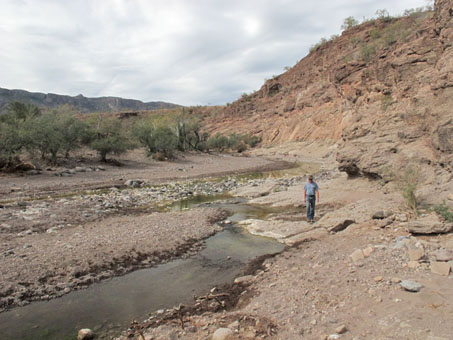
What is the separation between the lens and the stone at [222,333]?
4184 millimetres

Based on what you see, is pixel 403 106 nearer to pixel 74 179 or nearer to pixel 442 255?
pixel 442 255

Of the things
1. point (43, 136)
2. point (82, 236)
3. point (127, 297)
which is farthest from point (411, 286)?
point (43, 136)

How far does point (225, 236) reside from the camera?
10.1 metres

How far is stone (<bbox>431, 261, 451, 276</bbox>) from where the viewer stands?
16.3 feet

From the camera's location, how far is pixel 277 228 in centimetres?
1020

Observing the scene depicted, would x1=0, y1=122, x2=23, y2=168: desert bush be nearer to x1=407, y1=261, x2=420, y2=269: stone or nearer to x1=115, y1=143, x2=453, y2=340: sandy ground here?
x1=115, y1=143, x2=453, y2=340: sandy ground

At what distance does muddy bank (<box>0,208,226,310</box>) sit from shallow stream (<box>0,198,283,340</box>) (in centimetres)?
36

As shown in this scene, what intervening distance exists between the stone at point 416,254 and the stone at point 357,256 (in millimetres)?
844

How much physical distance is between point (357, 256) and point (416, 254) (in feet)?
3.42

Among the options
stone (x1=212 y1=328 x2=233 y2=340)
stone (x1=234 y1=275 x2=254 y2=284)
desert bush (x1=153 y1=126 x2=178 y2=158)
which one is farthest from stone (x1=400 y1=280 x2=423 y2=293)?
desert bush (x1=153 y1=126 x2=178 y2=158)

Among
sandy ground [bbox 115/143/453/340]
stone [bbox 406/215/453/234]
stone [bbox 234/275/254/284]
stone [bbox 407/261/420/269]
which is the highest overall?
stone [bbox 406/215/453/234]

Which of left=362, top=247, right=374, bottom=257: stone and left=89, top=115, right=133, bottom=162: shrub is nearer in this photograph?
left=362, top=247, right=374, bottom=257: stone

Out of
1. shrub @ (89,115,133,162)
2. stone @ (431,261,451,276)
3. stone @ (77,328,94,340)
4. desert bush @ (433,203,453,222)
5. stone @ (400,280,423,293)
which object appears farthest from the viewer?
shrub @ (89,115,133,162)

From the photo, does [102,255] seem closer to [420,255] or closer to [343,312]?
[343,312]
